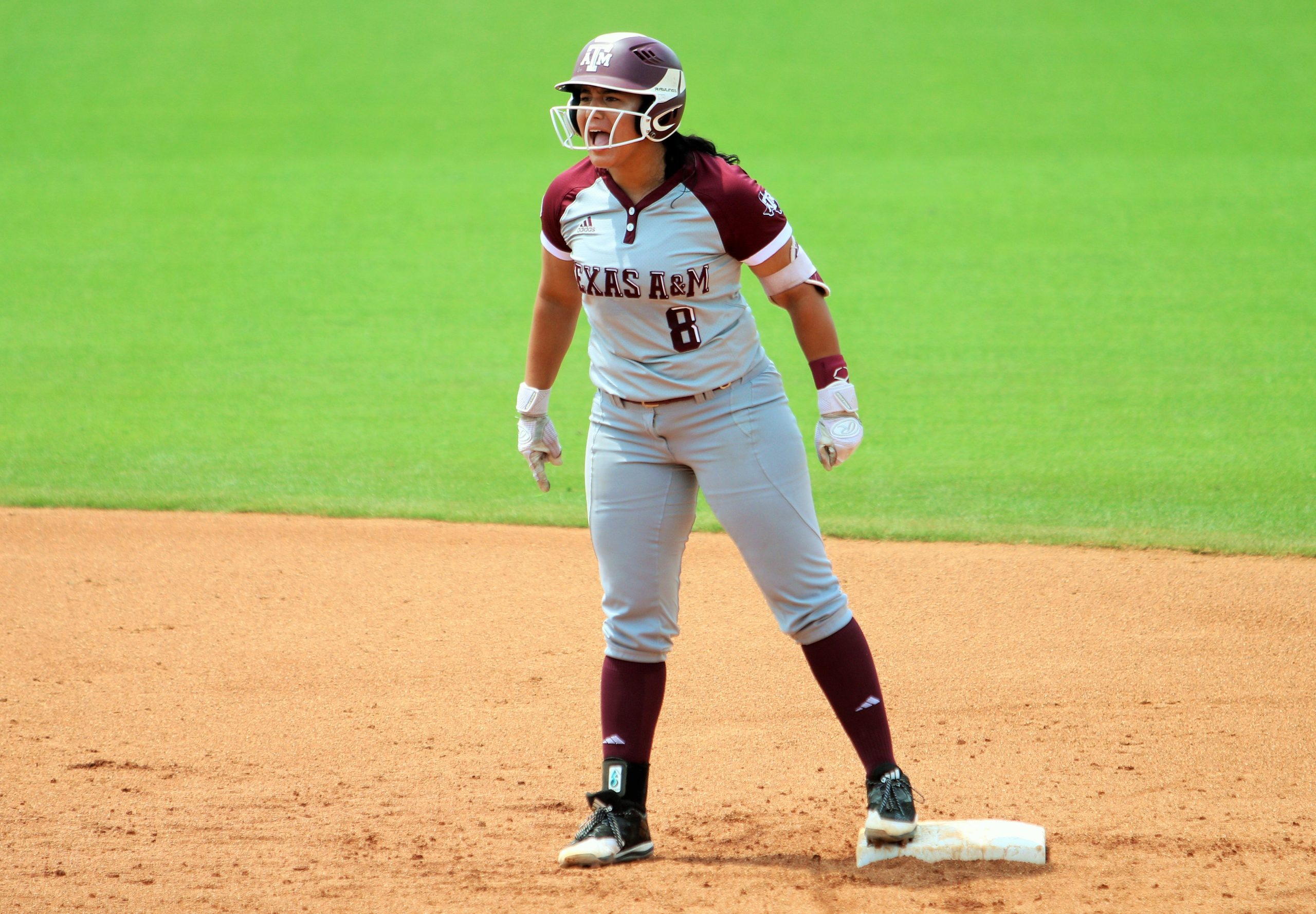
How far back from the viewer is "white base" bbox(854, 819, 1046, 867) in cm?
319

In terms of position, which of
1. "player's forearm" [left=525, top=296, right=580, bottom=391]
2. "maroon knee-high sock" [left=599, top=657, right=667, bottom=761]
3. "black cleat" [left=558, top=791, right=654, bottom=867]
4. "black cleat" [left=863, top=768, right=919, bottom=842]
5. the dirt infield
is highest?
"player's forearm" [left=525, top=296, right=580, bottom=391]

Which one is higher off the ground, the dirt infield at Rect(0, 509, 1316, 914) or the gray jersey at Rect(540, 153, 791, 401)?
the gray jersey at Rect(540, 153, 791, 401)

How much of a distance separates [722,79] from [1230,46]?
756 cm

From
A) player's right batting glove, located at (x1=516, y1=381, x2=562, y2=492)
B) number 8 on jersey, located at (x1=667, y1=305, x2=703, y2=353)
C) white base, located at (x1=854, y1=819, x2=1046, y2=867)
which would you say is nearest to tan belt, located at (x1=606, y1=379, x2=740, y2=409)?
number 8 on jersey, located at (x1=667, y1=305, x2=703, y2=353)

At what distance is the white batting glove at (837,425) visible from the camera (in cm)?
332

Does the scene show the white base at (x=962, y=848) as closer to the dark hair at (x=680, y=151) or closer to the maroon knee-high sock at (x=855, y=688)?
the maroon knee-high sock at (x=855, y=688)

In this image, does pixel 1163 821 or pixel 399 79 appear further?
pixel 399 79

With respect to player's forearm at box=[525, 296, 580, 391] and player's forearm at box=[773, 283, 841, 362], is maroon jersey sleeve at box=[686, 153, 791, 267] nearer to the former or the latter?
player's forearm at box=[773, 283, 841, 362]

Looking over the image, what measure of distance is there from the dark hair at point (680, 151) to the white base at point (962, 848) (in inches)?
69.8

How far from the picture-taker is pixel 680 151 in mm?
3213

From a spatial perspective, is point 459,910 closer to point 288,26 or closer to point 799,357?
point 799,357

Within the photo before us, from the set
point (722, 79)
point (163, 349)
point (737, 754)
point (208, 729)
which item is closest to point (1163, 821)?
point (737, 754)

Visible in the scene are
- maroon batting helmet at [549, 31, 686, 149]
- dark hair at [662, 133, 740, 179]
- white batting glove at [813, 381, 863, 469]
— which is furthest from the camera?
white batting glove at [813, 381, 863, 469]

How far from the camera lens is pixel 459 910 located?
3.04 m
